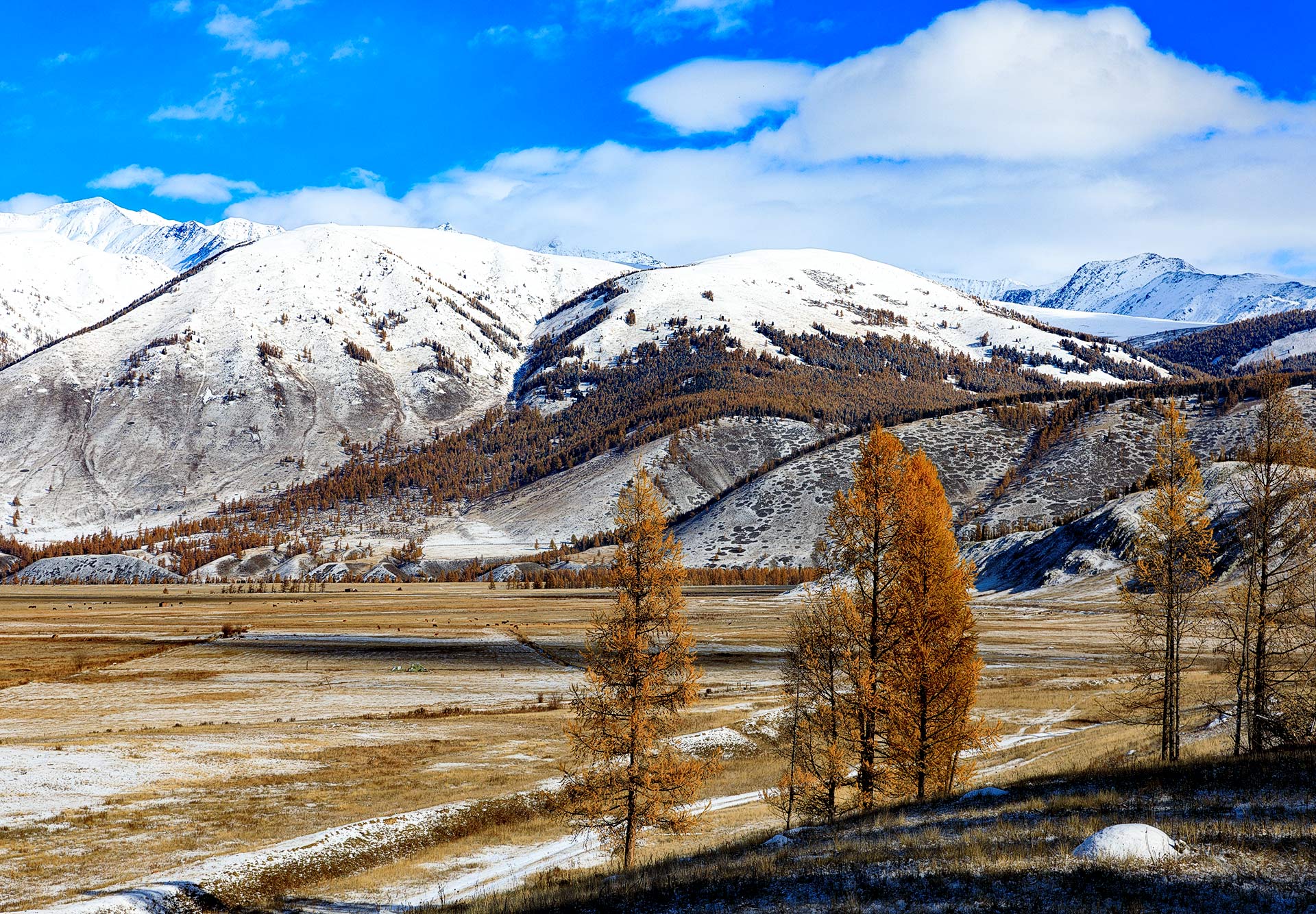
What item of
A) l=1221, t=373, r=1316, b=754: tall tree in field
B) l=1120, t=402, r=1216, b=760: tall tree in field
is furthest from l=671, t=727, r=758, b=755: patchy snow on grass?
l=1221, t=373, r=1316, b=754: tall tree in field

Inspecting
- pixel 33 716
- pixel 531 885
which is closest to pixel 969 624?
pixel 531 885

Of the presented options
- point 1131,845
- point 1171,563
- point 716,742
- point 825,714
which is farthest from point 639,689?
point 716,742

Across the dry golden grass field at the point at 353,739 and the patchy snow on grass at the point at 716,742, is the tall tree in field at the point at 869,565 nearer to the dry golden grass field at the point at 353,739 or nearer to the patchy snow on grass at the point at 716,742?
the dry golden grass field at the point at 353,739

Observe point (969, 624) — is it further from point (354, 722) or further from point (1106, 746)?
point (354, 722)

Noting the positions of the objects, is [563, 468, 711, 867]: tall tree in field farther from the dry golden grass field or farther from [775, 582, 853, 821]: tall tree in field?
[775, 582, 853, 821]: tall tree in field

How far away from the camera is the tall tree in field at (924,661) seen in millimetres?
30047

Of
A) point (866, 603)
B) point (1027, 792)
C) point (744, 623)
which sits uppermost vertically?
point (866, 603)

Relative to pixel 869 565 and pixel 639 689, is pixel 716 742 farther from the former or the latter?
pixel 869 565

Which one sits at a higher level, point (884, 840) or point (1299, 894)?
point (1299, 894)

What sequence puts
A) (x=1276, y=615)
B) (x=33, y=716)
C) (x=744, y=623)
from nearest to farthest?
(x=1276, y=615)
(x=33, y=716)
(x=744, y=623)

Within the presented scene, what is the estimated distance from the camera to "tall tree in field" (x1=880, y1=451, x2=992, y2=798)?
30.0 m

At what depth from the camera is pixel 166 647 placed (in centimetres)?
9525

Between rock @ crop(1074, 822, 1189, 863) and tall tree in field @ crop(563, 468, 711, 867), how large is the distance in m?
17.1

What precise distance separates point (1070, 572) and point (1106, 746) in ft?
351
